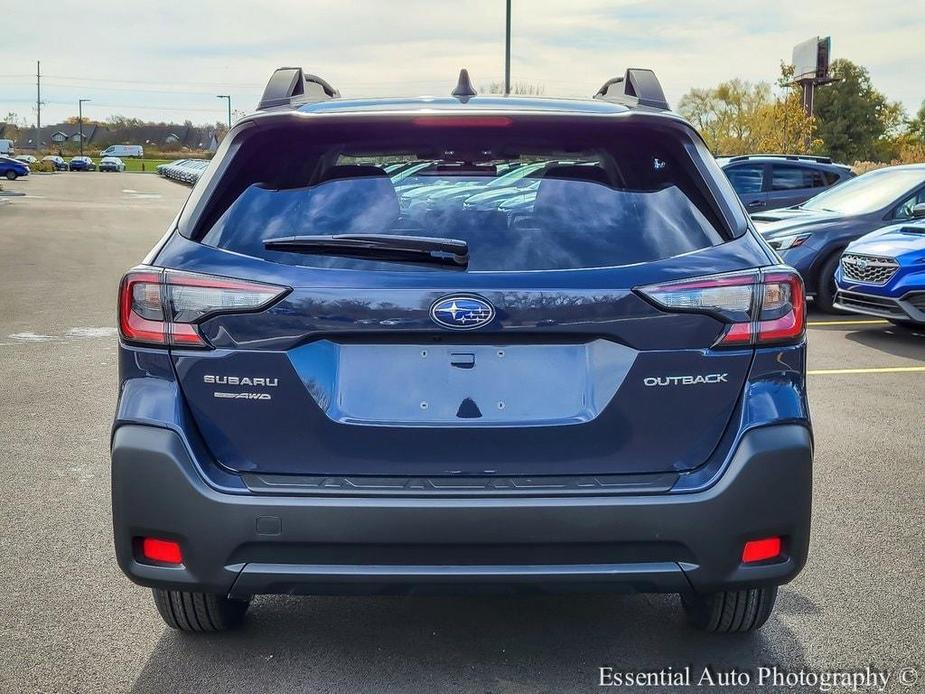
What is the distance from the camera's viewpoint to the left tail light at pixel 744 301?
2789mm

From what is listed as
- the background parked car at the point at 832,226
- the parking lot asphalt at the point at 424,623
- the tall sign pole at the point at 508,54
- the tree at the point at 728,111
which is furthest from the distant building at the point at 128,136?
the parking lot asphalt at the point at 424,623

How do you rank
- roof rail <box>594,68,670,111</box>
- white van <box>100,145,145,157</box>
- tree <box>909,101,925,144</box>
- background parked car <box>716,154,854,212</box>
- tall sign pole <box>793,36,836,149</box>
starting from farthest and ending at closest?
white van <box>100,145,145,157</box> → tree <box>909,101,925,144</box> → tall sign pole <box>793,36,836,149</box> → background parked car <box>716,154,854,212</box> → roof rail <box>594,68,670,111</box>

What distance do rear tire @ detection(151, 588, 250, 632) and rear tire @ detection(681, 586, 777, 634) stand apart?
1475mm

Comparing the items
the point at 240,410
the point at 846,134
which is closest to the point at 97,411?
the point at 240,410

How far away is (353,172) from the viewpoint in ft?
10.0

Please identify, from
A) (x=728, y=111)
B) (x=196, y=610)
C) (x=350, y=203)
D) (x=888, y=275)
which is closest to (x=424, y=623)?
(x=196, y=610)

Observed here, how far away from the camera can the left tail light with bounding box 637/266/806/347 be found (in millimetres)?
2789

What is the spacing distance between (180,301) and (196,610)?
109cm

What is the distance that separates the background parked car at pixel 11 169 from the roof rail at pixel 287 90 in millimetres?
67213

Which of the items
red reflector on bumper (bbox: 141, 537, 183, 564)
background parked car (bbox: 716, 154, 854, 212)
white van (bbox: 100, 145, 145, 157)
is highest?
white van (bbox: 100, 145, 145, 157)

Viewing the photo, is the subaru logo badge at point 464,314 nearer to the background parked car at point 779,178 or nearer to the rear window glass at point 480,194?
the rear window glass at point 480,194

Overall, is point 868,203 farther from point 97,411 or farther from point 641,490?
point 641,490

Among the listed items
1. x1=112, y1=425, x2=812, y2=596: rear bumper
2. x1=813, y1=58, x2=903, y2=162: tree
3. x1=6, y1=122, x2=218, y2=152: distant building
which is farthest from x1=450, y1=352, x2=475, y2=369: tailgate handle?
x1=6, y1=122, x2=218, y2=152: distant building

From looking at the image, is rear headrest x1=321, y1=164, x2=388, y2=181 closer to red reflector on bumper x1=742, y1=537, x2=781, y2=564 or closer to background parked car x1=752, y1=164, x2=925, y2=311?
red reflector on bumper x1=742, y1=537, x2=781, y2=564
